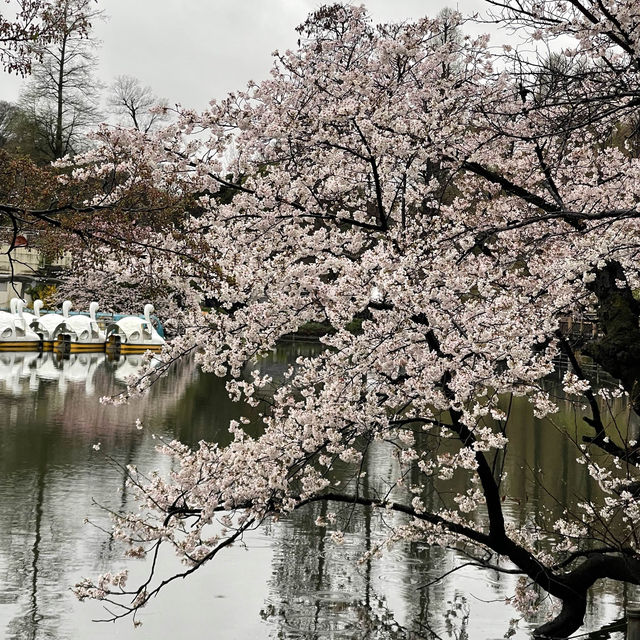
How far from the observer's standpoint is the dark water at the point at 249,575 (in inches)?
275

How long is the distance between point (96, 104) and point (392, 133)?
141 ft

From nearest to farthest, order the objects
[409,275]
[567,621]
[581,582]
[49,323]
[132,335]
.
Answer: [409,275]
[581,582]
[567,621]
[49,323]
[132,335]

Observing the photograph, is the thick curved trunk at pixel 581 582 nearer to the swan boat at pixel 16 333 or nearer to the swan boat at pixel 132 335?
the swan boat at pixel 16 333

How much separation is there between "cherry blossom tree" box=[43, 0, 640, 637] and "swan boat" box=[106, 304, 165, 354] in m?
28.5

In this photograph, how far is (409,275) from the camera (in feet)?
18.5

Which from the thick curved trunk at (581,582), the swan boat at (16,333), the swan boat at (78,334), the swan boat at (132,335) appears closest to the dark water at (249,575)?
the thick curved trunk at (581,582)

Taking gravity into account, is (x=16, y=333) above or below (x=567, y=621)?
above

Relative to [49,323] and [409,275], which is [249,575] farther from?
[49,323]

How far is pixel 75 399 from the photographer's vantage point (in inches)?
756

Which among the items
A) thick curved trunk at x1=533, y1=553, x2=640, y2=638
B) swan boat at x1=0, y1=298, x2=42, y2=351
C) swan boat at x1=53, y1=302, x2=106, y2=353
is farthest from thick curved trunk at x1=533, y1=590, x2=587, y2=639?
swan boat at x1=53, y1=302, x2=106, y2=353

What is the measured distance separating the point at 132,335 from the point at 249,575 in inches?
1128

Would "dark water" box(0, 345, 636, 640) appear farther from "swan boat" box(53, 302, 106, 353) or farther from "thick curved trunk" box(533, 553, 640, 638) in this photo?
"swan boat" box(53, 302, 106, 353)

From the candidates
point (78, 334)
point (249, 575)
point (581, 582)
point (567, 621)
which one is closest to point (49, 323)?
point (78, 334)

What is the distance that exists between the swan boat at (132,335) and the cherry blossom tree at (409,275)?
28534mm
